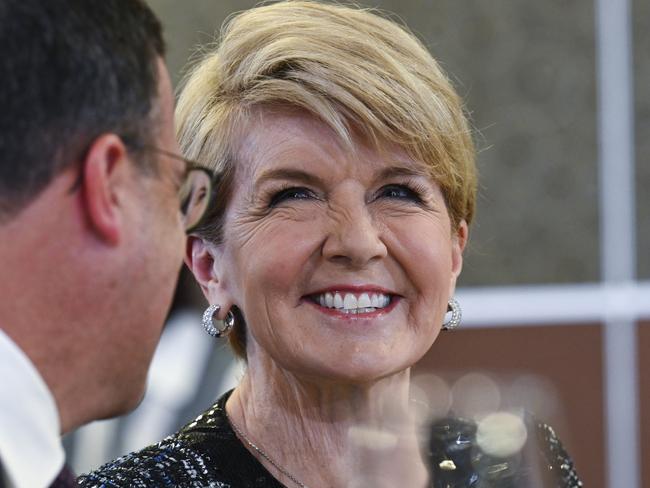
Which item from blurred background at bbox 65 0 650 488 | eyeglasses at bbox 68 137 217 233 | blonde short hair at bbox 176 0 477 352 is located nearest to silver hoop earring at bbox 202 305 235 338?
blonde short hair at bbox 176 0 477 352

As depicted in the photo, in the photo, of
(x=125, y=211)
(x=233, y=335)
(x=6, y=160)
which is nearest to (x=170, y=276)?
(x=125, y=211)

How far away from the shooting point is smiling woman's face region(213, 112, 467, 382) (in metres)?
1.94

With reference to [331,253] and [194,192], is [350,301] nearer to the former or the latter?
[331,253]

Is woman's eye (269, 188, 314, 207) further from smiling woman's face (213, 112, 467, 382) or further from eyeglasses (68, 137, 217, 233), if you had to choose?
eyeglasses (68, 137, 217, 233)

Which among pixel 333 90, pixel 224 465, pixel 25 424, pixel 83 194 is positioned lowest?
pixel 224 465

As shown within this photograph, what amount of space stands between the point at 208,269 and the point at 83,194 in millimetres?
744

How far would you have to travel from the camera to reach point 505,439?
85.6 inches

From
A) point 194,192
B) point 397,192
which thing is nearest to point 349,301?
point 397,192

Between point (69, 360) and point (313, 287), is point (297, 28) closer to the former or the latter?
point (313, 287)

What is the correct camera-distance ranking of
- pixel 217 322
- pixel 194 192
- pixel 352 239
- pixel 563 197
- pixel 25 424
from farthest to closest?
pixel 563 197 → pixel 217 322 → pixel 352 239 → pixel 194 192 → pixel 25 424

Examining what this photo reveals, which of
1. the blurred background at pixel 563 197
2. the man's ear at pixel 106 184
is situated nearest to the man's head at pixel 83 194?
the man's ear at pixel 106 184

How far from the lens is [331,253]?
6.35 feet

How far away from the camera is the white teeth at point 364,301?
6.41 feet

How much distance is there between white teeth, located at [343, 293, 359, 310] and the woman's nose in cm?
5
